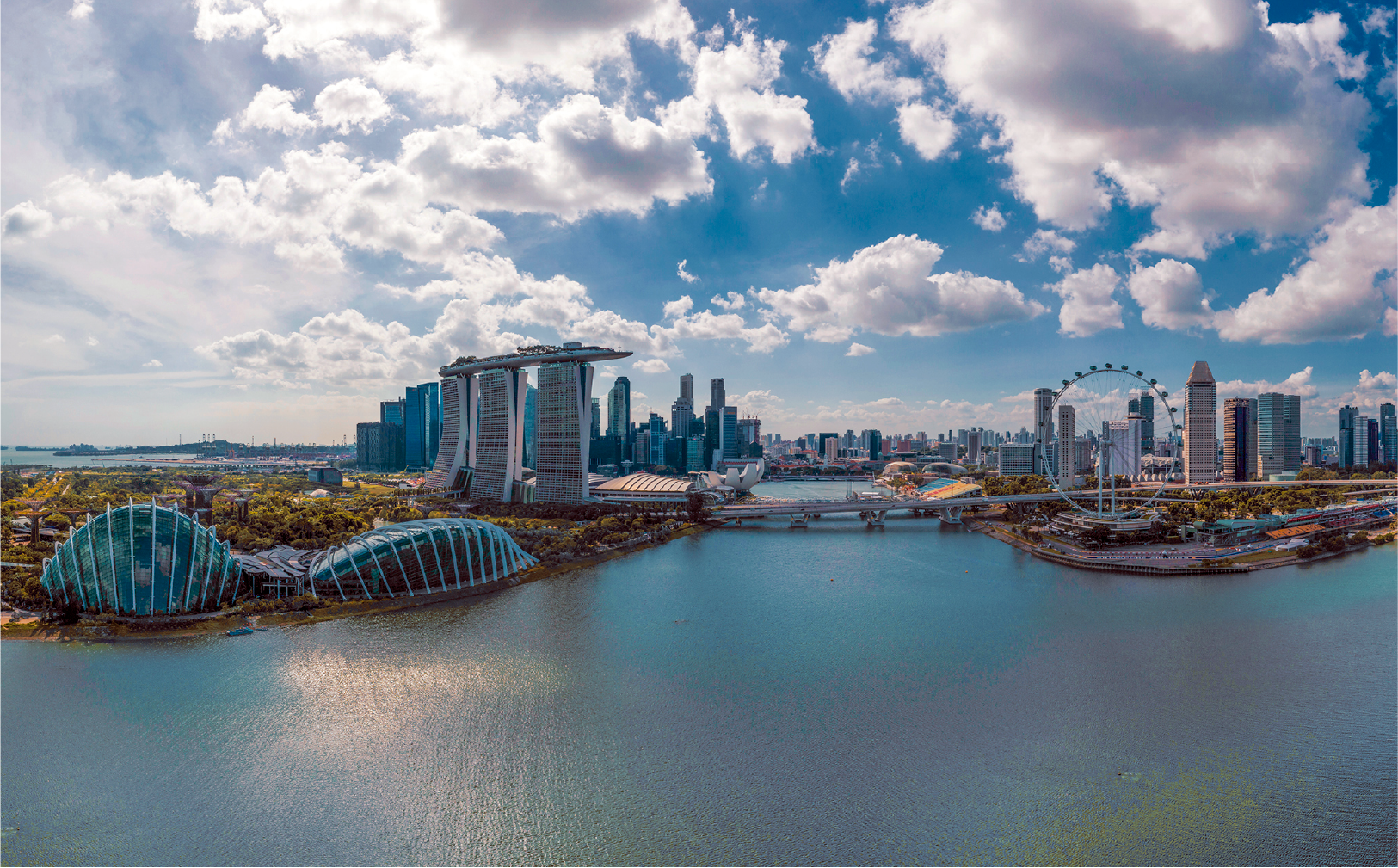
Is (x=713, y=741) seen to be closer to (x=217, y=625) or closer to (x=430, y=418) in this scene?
(x=217, y=625)

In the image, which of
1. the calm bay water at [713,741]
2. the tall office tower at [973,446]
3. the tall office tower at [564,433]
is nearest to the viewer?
the calm bay water at [713,741]

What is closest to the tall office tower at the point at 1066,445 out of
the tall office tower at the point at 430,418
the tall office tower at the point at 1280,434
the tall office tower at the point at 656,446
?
the tall office tower at the point at 1280,434

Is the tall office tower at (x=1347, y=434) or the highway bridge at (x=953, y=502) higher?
the tall office tower at (x=1347, y=434)

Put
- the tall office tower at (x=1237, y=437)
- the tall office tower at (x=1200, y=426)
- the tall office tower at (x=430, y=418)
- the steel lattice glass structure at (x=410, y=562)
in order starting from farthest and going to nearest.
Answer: the tall office tower at (x=430, y=418)
the tall office tower at (x=1237, y=437)
the tall office tower at (x=1200, y=426)
the steel lattice glass structure at (x=410, y=562)

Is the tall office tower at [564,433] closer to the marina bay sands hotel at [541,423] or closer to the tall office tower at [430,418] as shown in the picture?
the marina bay sands hotel at [541,423]

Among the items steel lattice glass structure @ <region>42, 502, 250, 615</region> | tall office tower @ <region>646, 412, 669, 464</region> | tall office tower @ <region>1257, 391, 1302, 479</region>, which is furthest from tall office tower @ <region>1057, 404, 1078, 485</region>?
steel lattice glass structure @ <region>42, 502, 250, 615</region>

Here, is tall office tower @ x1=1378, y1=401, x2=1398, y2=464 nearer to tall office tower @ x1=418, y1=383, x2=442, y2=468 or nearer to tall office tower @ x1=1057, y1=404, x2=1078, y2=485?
tall office tower @ x1=1057, y1=404, x2=1078, y2=485

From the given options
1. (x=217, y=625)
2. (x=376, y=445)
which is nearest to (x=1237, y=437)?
(x=217, y=625)

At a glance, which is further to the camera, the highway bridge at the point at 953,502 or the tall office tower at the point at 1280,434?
the tall office tower at the point at 1280,434
